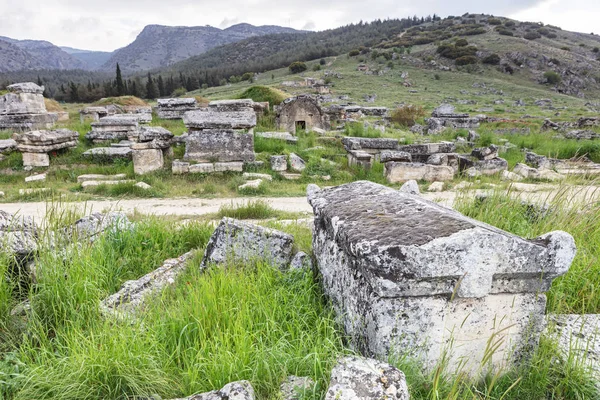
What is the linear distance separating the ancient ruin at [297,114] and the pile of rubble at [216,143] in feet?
17.4

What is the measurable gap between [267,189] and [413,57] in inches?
2436

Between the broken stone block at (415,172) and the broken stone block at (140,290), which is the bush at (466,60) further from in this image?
the broken stone block at (140,290)

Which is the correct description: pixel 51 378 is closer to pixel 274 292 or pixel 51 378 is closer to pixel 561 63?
pixel 274 292

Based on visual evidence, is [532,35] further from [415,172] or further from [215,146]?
[215,146]

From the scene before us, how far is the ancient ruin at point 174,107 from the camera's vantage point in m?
17.6

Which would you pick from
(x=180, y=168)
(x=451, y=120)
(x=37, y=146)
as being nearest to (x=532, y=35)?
(x=451, y=120)

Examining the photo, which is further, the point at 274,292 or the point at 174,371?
the point at 274,292

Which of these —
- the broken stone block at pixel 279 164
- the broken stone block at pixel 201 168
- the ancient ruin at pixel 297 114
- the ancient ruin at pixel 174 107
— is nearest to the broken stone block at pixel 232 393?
the broken stone block at pixel 201 168

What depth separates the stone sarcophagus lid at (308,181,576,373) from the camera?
2.00 m

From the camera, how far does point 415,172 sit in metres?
10.2

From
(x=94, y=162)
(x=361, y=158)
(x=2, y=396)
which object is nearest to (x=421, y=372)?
(x=2, y=396)

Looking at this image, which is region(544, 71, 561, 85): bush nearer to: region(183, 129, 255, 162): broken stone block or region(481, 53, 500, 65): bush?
region(481, 53, 500, 65): bush

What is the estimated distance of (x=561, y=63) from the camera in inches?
2210

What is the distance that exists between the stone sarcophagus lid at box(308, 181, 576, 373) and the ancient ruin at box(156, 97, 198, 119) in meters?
17.0
